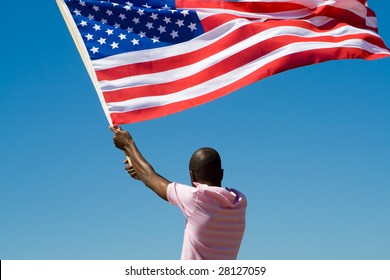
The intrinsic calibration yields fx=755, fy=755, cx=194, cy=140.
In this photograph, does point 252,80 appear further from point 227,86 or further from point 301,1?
point 301,1

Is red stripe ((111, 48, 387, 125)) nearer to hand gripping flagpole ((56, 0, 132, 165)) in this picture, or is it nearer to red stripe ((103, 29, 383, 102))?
red stripe ((103, 29, 383, 102))

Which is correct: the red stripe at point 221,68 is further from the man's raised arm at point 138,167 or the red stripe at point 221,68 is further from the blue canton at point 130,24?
the man's raised arm at point 138,167

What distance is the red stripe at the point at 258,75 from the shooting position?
11.0 metres

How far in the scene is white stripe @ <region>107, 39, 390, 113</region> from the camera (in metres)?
11.0

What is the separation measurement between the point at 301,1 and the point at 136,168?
220 inches

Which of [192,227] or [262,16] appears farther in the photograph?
[262,16]

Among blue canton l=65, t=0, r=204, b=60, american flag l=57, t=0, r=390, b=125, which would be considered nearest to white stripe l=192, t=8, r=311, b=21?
american flag l=57, t=0, r=390, b=125

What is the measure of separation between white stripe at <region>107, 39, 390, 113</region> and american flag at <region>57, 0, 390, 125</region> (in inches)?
0.6

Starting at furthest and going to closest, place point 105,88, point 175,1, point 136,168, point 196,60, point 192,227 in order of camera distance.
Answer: point 175,1 → point 196,60 → point 105,88 → point 136,168 → point 192,227

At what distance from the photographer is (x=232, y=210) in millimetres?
7613

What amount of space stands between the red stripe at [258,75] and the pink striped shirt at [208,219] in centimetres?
339

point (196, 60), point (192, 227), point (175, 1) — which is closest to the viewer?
point (192, 227)

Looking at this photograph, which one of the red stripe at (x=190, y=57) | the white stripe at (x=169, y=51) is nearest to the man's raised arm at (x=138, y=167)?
the red stripe at (x=190, y=57)

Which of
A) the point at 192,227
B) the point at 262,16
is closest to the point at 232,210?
the point at 192,227
